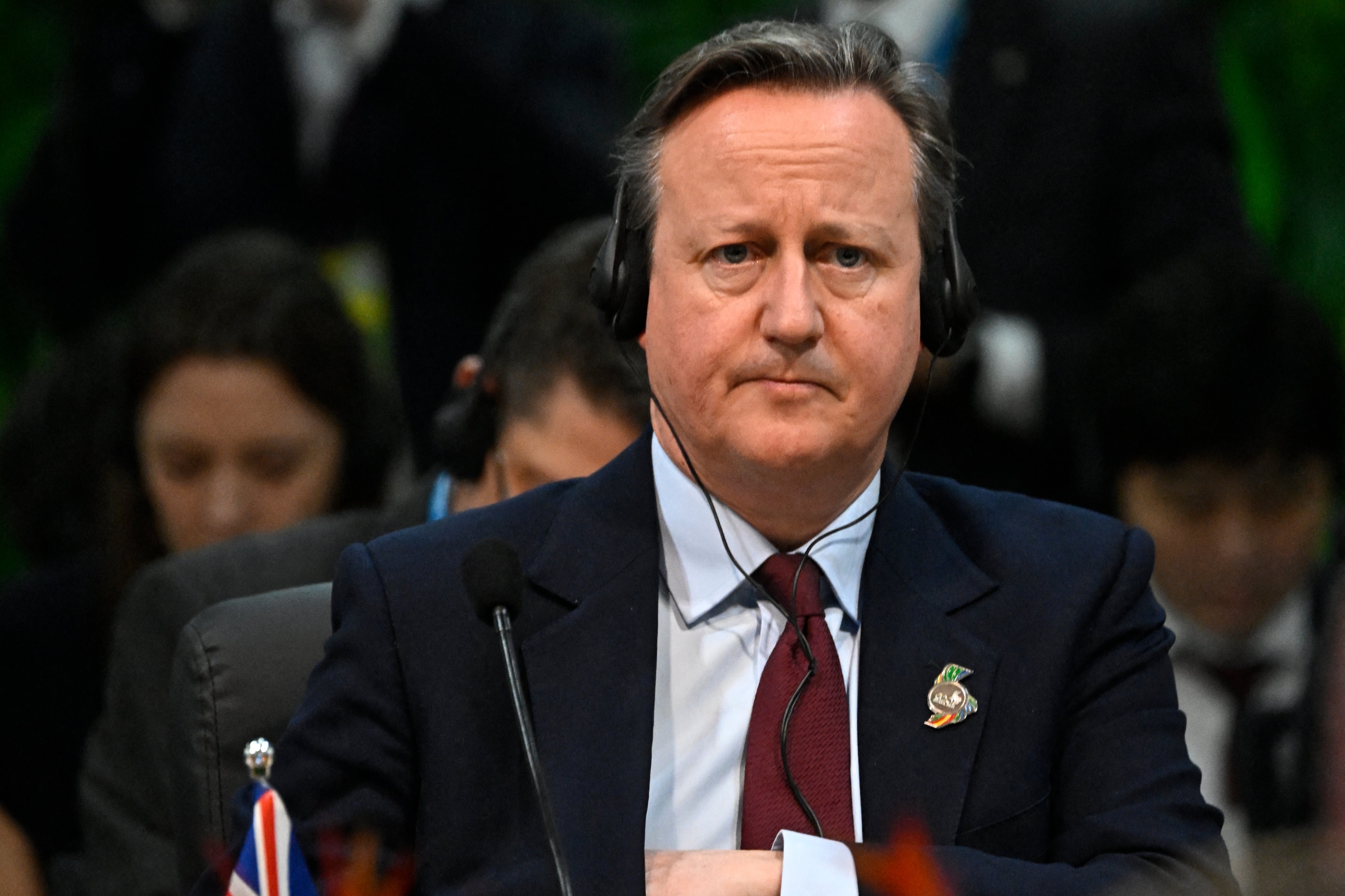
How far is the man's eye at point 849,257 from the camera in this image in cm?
177

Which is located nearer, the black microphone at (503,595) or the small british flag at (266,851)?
the small british flag at (266,851)

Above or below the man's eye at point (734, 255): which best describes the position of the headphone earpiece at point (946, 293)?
below

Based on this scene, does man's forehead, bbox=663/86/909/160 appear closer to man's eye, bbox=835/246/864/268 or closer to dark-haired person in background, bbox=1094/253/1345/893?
man's eye, bbox=835/246/864/268

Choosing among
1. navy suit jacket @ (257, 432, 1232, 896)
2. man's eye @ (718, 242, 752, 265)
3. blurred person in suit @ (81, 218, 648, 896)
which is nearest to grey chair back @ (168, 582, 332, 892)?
blurred person in suit @ (81, 218, 648, 896)

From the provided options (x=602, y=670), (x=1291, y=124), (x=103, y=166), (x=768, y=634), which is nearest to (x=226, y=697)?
(x=602, y=670)

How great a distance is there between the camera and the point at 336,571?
188 cm

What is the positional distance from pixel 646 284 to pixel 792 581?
33cm

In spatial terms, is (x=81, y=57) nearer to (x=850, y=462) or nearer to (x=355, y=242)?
Answer: (x=355, y=242)

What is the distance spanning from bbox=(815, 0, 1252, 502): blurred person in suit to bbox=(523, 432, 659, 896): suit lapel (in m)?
1.25

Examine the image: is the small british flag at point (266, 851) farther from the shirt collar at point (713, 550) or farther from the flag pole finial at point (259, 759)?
the shirt collar at point (713, 550)

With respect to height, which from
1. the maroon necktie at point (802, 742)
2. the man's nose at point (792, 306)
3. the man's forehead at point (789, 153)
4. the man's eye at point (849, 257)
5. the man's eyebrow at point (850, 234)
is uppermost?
the man's forehead at point (789, 153)

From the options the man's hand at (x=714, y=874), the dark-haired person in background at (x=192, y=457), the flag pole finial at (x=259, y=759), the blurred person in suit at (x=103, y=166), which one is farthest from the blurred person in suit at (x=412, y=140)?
the flag pole finial at (x=259, y=759)

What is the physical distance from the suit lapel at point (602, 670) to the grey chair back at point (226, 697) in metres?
0.39

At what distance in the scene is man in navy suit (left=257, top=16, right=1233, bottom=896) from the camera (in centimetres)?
172
